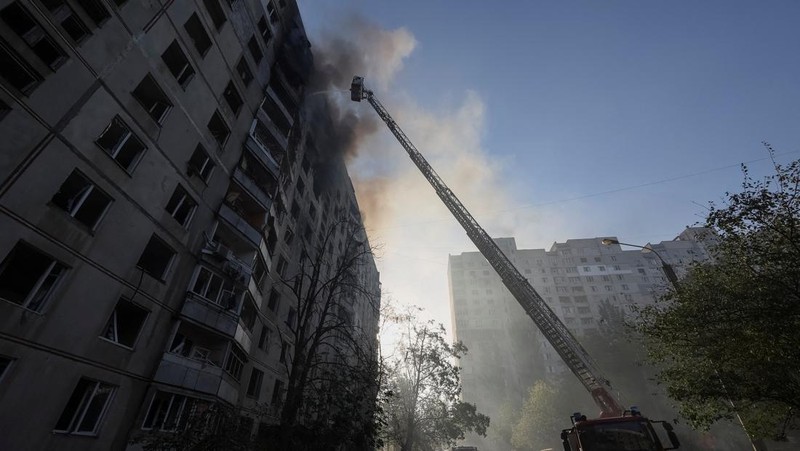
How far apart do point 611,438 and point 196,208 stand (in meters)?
16.9

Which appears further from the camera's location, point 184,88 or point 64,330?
point 184,88

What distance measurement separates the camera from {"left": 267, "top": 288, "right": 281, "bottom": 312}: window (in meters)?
21.4

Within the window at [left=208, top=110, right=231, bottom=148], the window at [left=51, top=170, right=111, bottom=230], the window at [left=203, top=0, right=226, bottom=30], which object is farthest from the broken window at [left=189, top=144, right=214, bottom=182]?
the window at [left=203, top=0, right=226, bottom=30]

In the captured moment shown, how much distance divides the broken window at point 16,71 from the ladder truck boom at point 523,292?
70.2ft

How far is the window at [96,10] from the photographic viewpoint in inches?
413

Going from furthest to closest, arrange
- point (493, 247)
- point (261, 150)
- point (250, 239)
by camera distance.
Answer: point (493, 247) → point (261, 150) → point (250, 239)

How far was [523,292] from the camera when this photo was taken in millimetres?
21922

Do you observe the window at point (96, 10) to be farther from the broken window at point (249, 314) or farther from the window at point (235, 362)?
the window at point (235, 362)

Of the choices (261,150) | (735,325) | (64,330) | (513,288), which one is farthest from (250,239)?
(735,325)

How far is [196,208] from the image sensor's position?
14.7 m

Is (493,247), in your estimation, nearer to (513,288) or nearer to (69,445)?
(513,288)

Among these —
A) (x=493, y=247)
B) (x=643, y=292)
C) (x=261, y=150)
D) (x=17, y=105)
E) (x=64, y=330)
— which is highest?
(x=643, y=292)

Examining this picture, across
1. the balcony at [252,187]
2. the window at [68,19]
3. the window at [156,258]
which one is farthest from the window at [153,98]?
the window at [156,258]

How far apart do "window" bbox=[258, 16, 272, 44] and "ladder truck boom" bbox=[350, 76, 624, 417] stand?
33.3 feet
